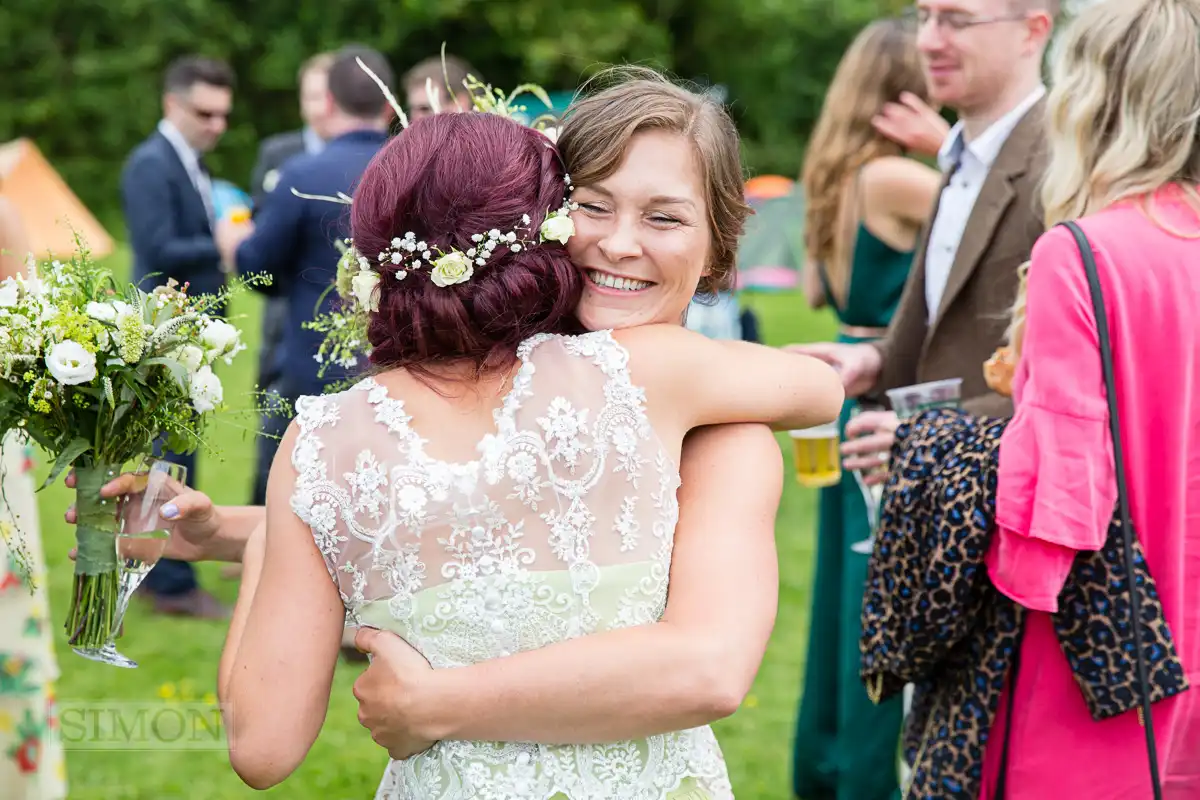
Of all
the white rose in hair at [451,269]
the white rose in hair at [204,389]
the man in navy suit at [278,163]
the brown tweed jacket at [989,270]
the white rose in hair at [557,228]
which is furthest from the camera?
the man in navy suit at [278,163]

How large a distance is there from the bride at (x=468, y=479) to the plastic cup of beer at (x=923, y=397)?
141 cm

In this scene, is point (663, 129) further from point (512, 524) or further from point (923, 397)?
point (923, 397)

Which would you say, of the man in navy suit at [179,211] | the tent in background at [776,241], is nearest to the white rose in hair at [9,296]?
the man in navy suit at [179,211]

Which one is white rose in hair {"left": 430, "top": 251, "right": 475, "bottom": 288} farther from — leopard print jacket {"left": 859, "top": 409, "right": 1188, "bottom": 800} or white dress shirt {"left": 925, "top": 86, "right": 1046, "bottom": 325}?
white dress shirt {"left": 925, "top": 86, "right": 1046, "bottom": 325}

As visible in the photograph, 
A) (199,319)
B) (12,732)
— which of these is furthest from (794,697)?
(199,319)

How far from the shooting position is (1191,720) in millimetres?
2709

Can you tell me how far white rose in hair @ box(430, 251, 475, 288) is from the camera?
6.04 feet

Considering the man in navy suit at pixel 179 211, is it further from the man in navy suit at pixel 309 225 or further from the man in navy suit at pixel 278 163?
the man in navy suit at pixel 309 225

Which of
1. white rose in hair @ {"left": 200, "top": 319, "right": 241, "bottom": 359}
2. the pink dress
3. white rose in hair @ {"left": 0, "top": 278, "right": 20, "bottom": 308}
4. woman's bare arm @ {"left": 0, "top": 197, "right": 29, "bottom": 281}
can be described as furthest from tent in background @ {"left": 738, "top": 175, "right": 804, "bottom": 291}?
white rose in hair @ {"left": 0, "top": 278, "right": 20, "bottom": 308}

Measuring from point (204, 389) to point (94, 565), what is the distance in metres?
0.43

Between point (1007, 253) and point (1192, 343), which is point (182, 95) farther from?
point (1192, 343)

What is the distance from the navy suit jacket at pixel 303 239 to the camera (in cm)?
564

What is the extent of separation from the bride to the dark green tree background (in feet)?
84.3

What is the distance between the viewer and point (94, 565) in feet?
8.18
